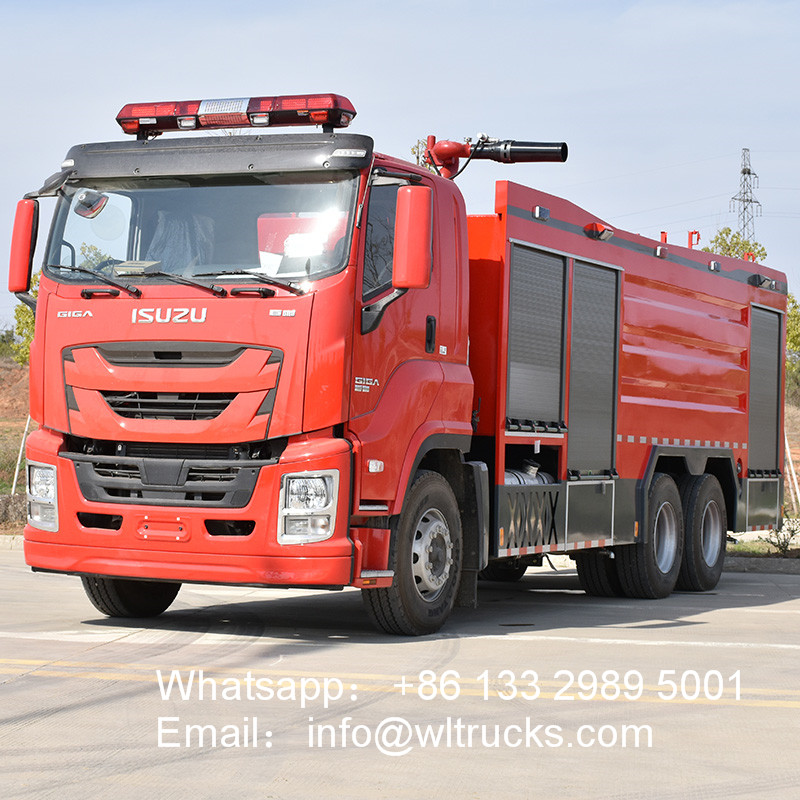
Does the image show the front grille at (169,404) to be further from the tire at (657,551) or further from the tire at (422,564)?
the tire at (657,551)

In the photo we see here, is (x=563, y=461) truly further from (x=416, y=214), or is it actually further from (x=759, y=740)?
(x=759, y=740)

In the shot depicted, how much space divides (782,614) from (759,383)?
465cm

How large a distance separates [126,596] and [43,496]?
4.11ft

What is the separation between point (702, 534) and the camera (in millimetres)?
14461

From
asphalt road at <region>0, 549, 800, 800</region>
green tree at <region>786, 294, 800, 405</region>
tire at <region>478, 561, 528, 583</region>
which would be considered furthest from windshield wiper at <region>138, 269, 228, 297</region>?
green tree at <region>786, 294, 800, 405</region>

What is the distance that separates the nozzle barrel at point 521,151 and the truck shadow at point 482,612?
12.3ft

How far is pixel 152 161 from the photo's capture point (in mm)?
9445

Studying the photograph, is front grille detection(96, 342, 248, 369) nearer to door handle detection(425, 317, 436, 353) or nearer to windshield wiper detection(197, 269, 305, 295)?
windshield wiper detection(197, 269, 305, 295)

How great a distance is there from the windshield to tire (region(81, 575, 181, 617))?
233 centimetres

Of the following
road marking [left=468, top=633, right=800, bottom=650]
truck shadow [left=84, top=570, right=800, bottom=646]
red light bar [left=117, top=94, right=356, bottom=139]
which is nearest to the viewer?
red light bar [left=117, top=94, right=356, bottom=139]

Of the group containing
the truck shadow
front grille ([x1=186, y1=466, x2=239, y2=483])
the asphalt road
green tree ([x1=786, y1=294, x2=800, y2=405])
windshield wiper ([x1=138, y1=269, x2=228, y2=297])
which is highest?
green tree ([x1=786, y1=294, x2=800, y2=405])

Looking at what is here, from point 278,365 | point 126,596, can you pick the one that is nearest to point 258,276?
point 278,365

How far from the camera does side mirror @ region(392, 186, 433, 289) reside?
8766mm

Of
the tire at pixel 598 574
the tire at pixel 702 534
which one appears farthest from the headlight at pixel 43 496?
the tire at pixel 702 534
